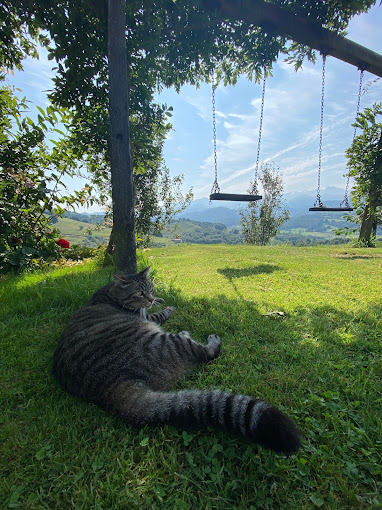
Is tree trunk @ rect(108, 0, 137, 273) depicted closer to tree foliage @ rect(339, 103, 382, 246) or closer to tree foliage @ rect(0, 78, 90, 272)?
tree foliage @ rect(0, 78, 90, 272)

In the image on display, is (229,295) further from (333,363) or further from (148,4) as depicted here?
(148,4)

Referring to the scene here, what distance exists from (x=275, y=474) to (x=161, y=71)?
6.64 m

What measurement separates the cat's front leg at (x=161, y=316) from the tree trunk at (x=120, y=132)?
4.44ft

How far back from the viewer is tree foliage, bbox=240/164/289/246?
31.6 m

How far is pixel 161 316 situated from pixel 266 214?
3095cm

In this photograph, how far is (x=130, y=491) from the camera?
136cm

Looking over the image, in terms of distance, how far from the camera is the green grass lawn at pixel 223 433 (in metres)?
1.35

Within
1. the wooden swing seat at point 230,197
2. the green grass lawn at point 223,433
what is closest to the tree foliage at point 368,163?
the wooden swing seat at point 230,197

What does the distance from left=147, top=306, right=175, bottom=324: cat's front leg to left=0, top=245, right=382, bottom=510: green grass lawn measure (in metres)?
0.12

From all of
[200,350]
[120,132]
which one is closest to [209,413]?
[200,350]

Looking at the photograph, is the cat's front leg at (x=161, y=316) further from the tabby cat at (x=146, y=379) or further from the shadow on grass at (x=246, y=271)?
the shadow on grass at (x=246, y=271)

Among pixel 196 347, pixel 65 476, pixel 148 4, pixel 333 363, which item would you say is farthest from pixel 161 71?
pixel 65 476

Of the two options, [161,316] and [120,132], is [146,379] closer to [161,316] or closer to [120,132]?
[161,316]

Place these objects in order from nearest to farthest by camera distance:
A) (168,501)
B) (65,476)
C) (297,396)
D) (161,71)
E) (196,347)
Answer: (168,501) < (65,476) < (297,396) < (196,347) < (161,71)
